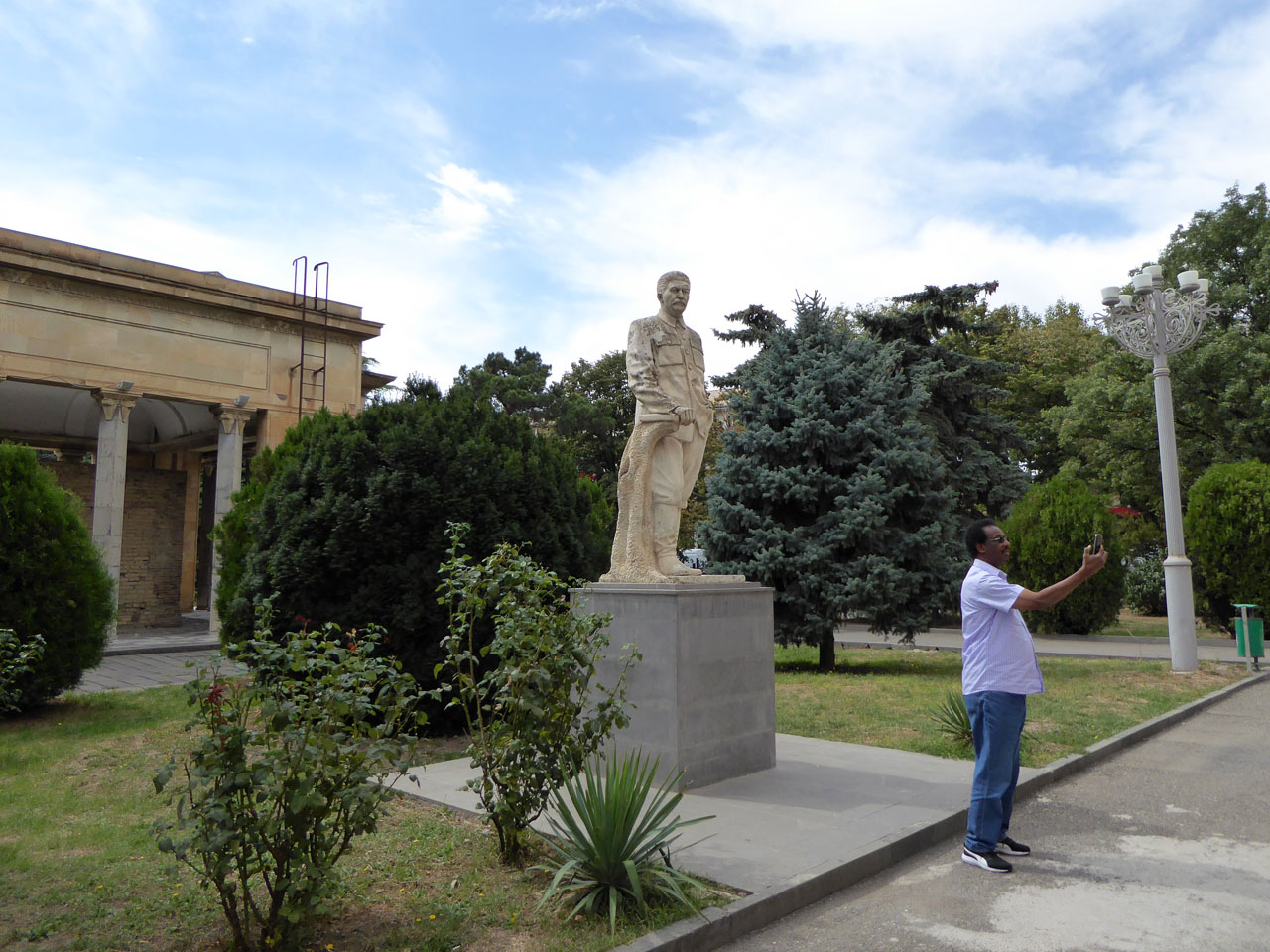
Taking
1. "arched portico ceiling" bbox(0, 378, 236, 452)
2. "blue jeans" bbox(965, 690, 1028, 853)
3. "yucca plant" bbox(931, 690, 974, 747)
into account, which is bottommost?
"yucca plant" bbox(931, 690, 974, 747)

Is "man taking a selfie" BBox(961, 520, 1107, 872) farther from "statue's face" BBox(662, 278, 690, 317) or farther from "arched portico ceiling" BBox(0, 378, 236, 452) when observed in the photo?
"arched portico ceiling" BBox(0, 378, 236, 452)

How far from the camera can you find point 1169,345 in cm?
1416

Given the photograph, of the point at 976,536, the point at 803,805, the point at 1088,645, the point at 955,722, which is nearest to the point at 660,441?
the point at 976,536

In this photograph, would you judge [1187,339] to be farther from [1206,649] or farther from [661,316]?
[661,316]

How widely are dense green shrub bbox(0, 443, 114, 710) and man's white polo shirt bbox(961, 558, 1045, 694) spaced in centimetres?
937

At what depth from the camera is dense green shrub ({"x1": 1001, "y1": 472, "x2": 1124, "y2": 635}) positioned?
19312mm

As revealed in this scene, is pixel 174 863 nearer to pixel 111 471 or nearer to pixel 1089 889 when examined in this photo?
pixel 1089 889

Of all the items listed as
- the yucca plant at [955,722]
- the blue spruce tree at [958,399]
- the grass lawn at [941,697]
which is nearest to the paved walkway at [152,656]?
the grass lawn at [941,697]

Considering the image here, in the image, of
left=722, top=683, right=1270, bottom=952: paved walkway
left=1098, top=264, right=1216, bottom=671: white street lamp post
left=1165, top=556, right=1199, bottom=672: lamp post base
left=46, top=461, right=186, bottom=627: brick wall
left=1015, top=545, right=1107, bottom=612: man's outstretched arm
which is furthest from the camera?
left=46, top=461, right=186, bottom=627: brick wall

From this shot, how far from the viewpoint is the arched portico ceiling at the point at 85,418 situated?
22.4 m

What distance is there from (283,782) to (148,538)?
982 inches

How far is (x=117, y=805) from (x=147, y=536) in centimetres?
2152

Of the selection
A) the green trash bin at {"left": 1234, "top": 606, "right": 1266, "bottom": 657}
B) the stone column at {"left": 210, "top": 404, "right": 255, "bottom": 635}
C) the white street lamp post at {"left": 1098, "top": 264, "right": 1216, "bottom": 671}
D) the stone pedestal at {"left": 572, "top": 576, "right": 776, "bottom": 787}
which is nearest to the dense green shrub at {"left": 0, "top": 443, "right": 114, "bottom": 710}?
the stone pedestal at {"left": 572, "top": 576, "right": 776, "bottom": 787}

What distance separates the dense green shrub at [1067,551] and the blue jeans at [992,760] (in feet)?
52.1
